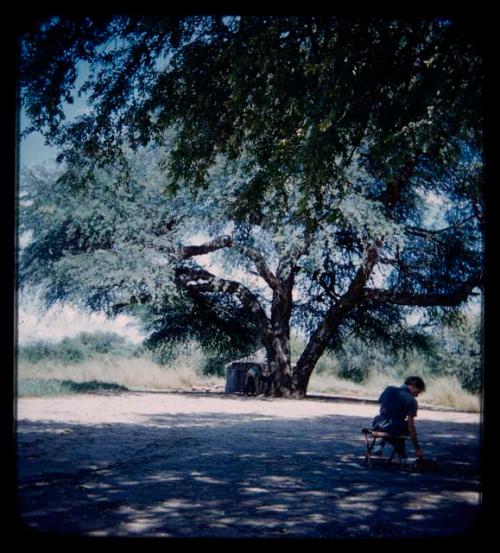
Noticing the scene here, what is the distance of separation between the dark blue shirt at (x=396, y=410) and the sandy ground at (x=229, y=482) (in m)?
0.53

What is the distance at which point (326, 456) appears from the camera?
7453 millimetres

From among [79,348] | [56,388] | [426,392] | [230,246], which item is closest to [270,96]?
[230,246]

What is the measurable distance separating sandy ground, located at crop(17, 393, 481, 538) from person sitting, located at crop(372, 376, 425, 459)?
0.45 metres

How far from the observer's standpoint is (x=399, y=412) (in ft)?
22.6

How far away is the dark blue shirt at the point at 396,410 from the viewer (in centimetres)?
679

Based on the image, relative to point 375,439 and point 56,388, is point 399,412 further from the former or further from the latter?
point 56,388

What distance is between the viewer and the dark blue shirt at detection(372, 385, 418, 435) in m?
6.79

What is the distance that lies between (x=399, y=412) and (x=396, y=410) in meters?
0.05

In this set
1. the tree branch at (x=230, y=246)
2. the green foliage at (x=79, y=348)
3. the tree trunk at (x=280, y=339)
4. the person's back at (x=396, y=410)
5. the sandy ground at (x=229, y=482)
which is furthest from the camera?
the green foliage at (x=79, y=348)

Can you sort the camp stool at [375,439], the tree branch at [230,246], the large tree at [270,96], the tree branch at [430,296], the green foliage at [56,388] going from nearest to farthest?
1. the large tree at [270,96]
2. the camp stool at [375,439]
3. the green foliage at [56,388]
4. the tree branch at [430,296]
5. the tree branch at [230,246]

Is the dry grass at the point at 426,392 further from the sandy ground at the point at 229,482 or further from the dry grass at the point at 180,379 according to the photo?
the sandy ground at the point at 229,482

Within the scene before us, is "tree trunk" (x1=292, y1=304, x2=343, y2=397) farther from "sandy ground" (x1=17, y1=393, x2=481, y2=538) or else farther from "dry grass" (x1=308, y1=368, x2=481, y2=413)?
"sandy ground" (x1=17, y1=393, x2=481, y2=538)

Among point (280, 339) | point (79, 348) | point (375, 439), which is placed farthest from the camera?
point (79, 348)

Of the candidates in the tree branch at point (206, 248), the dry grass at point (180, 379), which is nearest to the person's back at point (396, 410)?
the dry grass at point (180, 379)
